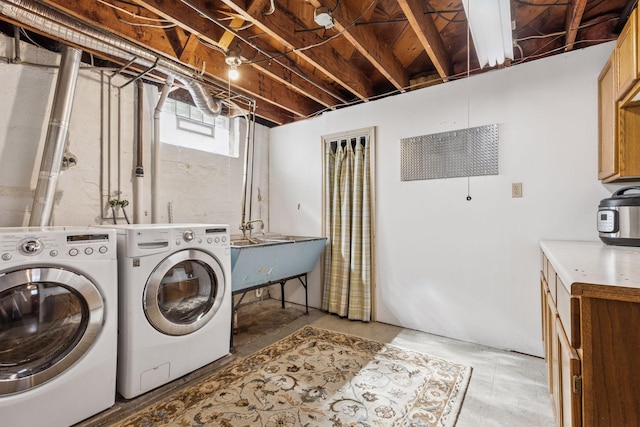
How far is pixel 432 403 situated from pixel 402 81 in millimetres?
2507

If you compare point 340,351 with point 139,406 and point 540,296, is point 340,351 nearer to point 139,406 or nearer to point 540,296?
point 139,406

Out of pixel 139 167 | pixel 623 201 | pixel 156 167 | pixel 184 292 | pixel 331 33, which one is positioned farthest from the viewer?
pixel 156 167

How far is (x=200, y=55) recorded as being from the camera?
7.62 feet

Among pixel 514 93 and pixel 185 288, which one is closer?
pixel 185 288

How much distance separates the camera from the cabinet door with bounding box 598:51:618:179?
165 centimetres

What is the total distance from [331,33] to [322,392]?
2489mm

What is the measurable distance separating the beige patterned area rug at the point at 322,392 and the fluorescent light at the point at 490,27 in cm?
211

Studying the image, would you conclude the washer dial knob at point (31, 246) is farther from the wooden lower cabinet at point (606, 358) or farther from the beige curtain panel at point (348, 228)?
the beige curtain panel at point (348, 228)

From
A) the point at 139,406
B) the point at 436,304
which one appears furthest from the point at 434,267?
the point at 139,406

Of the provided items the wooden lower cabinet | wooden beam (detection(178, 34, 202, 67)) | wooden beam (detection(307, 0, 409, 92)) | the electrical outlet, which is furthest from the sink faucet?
the wooden lower cabinet

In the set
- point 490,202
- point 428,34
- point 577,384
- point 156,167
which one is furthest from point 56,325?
point 490,202

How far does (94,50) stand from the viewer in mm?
1972

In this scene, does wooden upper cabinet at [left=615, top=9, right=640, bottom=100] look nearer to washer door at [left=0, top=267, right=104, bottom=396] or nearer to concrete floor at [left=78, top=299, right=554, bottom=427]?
concrete floor at [left=78, top=299, right=554, bottom=427]

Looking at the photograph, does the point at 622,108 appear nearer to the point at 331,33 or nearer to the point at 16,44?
the point at 331,33
